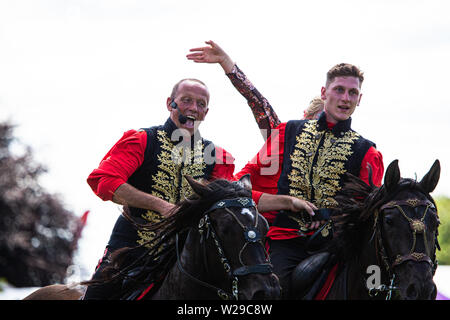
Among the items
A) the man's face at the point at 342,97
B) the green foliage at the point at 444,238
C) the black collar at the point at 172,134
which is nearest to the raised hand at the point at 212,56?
the black collar at the point at 172,134

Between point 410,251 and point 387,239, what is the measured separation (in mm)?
232

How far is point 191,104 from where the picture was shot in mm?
6355

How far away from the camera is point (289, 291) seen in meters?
5.82

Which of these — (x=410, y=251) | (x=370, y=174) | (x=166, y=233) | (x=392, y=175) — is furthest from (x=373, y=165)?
(x=166, y=233)

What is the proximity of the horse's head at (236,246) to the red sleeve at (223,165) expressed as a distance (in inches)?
52.4

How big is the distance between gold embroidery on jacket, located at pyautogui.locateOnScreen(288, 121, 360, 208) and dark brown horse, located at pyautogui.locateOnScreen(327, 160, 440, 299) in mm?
306

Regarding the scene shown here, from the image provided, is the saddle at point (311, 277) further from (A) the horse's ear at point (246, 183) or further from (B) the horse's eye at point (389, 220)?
(A) the horse's ear at point (246, 183)

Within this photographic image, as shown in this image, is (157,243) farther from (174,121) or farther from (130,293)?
(174,121)

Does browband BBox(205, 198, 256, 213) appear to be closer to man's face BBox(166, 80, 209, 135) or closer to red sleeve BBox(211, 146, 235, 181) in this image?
red sleeve BBox(211, 146, 235, 181)

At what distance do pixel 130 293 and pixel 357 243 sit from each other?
189 centimetres

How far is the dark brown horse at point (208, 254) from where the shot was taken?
4656mm

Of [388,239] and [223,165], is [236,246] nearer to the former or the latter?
[388,239]

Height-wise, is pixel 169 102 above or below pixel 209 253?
above
